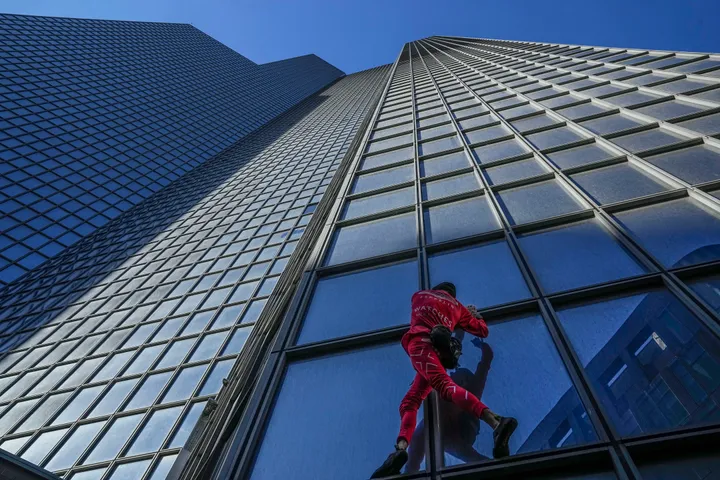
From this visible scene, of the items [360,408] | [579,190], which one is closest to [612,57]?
[579,190]

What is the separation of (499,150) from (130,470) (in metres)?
11.7

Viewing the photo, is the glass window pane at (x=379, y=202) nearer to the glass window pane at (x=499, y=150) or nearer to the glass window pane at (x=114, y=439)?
the glass window pane at (x=499, y=150)

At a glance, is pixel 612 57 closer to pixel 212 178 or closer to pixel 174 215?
pixel 174 215

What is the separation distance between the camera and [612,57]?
23.9 metres

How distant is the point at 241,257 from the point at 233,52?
331ft

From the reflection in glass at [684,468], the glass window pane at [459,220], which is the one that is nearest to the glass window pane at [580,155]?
the glass window pane at [459,220]

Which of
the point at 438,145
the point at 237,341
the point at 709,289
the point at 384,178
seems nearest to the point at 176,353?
the point at 237,341

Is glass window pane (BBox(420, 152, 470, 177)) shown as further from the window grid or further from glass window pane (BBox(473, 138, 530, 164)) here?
Result: glass window pane (BBox(473, 138, 530, 164))

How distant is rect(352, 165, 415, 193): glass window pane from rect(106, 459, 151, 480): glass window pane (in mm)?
8087

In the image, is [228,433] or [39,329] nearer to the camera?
[228,433]

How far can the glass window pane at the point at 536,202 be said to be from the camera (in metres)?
8.11

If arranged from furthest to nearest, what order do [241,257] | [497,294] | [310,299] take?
[241,257], [310,299], [497,294]

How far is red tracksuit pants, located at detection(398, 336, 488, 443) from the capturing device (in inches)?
166

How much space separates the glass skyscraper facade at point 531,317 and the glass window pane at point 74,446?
8.40 metres
